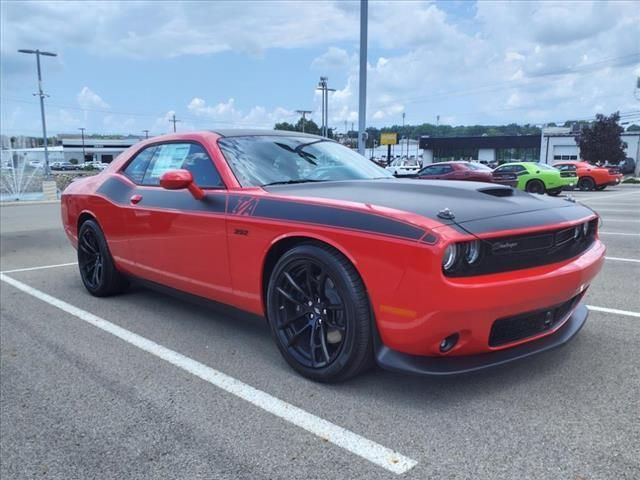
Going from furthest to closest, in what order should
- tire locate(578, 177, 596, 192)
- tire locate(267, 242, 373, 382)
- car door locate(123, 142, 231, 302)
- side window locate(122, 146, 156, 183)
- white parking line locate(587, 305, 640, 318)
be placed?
tire locate(578, 177, 596, 192)
side window locate(122, 146, 156, 183)
white parking line locate(587, 305, 640, 318)
car door locate(123, 142, 231, 302)
tire locate(267, 242, 373, 382)

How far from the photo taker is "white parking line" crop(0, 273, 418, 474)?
2266 mm

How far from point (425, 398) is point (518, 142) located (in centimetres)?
7068

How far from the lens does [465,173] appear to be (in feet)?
60.6

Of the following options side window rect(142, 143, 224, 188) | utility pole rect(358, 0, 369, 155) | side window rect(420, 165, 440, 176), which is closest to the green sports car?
side window rect(420, 165, 440, 176)

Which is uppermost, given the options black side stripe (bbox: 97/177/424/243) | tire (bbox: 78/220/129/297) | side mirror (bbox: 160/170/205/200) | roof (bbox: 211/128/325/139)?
roof (bbox: 211/128/325/139)

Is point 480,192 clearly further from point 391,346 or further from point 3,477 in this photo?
point 3,477

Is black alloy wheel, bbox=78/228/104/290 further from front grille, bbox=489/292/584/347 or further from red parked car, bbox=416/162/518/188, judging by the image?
red parked car, bbox=416/162/518/188

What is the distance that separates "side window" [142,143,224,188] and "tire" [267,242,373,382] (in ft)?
3.09

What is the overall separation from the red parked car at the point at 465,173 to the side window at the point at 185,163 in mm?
14397

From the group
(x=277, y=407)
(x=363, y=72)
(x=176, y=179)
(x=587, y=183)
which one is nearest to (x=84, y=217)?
(x=176, y=179)

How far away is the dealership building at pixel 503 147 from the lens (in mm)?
60375

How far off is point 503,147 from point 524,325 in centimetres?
7177

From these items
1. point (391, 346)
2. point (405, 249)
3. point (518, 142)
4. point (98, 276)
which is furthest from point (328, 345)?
point (518, 142)

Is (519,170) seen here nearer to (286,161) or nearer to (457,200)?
(286,161)
